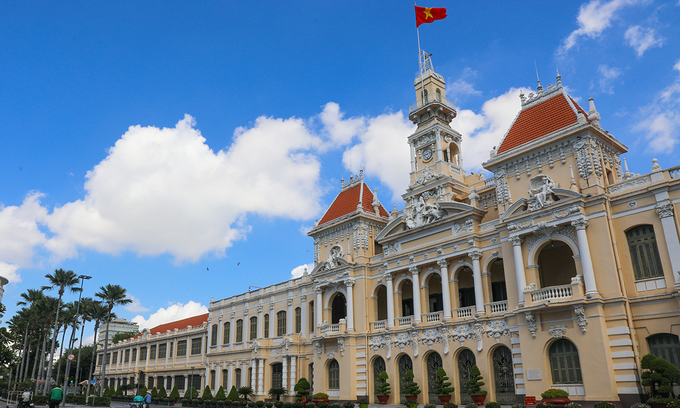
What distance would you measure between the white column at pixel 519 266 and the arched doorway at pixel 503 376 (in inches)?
145

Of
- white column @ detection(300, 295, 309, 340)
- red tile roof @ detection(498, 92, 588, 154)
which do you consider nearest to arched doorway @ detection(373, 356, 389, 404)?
white column @ detection(300, 295, 309, 340)

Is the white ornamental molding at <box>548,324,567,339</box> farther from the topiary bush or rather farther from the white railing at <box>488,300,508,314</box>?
the topiary bush

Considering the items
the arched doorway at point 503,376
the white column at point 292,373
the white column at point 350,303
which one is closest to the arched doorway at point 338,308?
the white column at point 350,303

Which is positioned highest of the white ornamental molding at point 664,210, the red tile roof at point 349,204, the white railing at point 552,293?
the red tile roof at point 349,204

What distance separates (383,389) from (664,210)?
20.3 m

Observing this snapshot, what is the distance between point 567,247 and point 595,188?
4.80 meters

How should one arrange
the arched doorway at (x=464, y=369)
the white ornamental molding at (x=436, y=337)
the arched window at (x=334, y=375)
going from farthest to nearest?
the arched window at (x=334, y=375)
the white ornamental molding at (x=436, y=337)
the arched doorway at (x=464, y=369)

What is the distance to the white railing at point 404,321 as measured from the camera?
35344 millimetres

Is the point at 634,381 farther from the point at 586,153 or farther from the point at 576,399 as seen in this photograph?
the point at 586,153

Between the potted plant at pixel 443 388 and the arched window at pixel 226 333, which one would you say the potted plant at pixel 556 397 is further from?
the arched window at pixel 226 333

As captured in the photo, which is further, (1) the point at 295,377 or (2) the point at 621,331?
(1) the point at 295,377

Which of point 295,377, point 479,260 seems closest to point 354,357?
point 295,377

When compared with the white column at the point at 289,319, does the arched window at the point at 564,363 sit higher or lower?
lower

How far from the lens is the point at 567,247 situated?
29.9 metres
